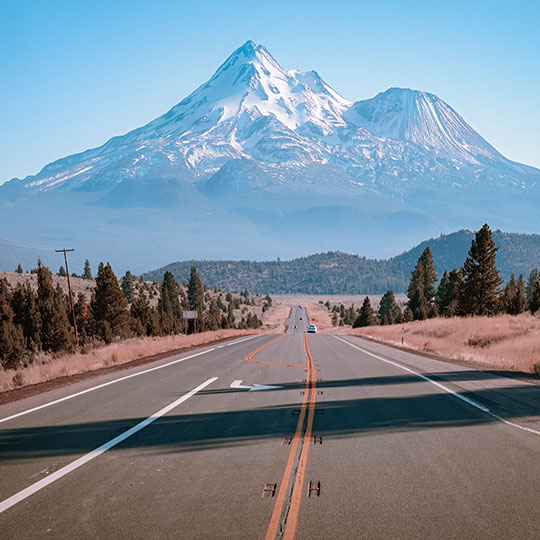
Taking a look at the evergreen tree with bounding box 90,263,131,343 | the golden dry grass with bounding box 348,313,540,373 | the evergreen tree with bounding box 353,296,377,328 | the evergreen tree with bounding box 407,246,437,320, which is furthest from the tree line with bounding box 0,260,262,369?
the evergreen tree with bounding box 407,246,437,320

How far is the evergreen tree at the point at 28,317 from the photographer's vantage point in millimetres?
41859

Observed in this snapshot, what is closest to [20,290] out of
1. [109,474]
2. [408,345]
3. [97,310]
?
[97,310]

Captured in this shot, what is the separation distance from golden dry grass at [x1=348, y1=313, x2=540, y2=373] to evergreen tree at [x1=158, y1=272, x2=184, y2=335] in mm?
40700

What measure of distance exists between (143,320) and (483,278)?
43.3 meters

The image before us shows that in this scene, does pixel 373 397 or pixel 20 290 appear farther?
pixel 20 290

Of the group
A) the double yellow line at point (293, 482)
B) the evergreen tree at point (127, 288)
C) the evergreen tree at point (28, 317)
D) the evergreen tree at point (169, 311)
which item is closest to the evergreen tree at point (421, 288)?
the evergreen tree at point (169, 311)

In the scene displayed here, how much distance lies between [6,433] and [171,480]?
421 centimetres

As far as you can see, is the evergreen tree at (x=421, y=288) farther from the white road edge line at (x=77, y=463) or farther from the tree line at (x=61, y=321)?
the white road edge line at (x=77, y=463)

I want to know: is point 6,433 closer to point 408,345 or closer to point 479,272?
point 408,345

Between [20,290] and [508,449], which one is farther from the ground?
[20,290]

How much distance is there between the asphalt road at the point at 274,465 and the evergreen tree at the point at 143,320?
50528 mm

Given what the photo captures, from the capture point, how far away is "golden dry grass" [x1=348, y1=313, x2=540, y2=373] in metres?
20.6

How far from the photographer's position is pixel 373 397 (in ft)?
39.0

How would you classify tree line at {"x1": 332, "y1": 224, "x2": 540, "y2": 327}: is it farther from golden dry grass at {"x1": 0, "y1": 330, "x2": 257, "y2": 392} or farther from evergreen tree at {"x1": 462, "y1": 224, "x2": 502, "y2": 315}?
golden dry grass at {"x1": 0, "y1": 330, "x2": 257, "y2": 392}
